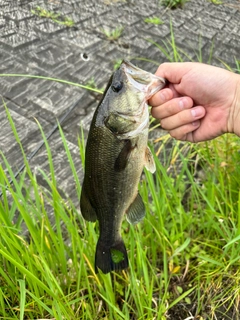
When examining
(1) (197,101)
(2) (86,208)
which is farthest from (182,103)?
(2) (86,208)

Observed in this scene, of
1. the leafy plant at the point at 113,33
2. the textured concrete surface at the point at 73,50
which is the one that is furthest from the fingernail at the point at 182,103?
the leafy plant at the point at 113,33

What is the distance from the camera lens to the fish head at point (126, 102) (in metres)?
1.33

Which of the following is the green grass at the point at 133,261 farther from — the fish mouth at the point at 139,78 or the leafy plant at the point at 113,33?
the leafy plant at the point at 113,33

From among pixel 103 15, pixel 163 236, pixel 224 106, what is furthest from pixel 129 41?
pixel 163 236

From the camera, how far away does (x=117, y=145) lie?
133 centimetres

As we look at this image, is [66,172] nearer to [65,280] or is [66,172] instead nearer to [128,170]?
[65,280]

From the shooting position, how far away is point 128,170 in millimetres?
1370

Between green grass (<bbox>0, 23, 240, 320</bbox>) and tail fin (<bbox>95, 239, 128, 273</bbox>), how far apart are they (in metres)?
0.14

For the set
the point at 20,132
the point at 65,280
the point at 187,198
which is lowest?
the point at 187,198

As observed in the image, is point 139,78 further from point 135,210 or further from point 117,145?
point 135,210

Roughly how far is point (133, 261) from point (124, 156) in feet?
2.17

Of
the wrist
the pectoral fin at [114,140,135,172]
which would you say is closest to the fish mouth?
the pectoral fin at [114,140,135,172]

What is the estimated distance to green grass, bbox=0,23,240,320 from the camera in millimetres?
1558

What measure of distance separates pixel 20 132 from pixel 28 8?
2.24 meters
